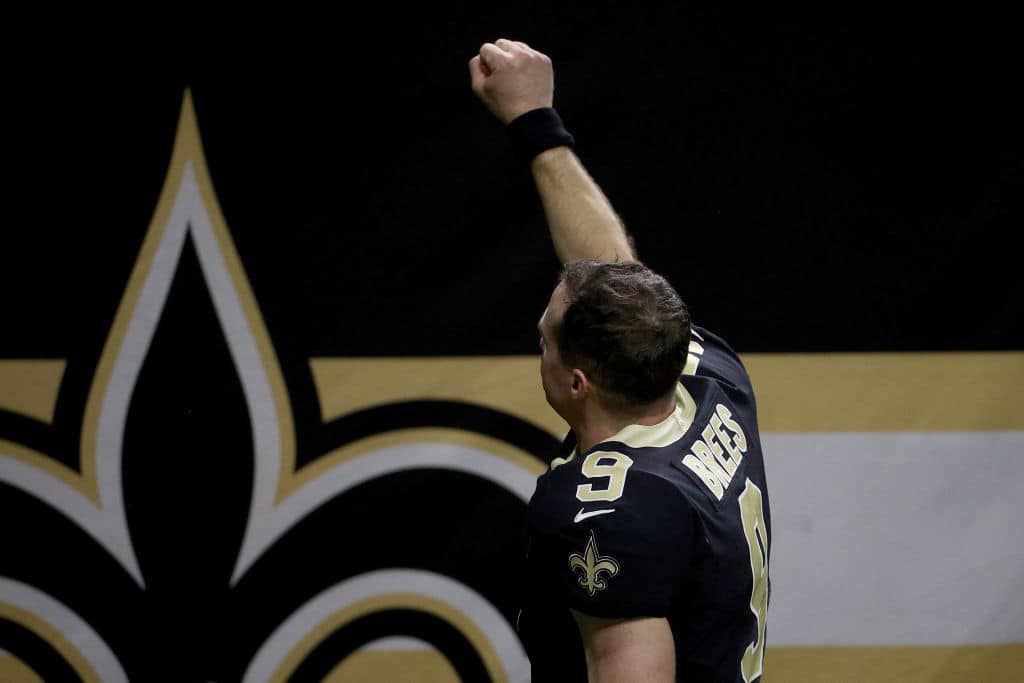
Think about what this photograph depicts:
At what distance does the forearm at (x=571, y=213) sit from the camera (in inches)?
56.2

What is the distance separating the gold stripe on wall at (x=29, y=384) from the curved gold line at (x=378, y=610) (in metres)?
0.61

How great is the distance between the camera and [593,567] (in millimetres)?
1079

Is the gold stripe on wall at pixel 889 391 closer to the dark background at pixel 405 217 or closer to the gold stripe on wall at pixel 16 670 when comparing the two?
the dark background at pixel 405 217

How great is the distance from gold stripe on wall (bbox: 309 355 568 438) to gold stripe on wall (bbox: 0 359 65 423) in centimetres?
44

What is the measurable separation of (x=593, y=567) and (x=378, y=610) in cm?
87

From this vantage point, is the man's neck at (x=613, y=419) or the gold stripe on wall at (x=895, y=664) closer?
the man's neck at (x=613, y=419)

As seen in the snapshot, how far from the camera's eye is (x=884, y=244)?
1.88 m

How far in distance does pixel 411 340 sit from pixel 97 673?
2.64ft

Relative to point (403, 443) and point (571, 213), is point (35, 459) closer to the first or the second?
point (403, 443)

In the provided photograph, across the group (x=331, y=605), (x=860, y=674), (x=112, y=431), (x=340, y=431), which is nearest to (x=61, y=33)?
(x=112, y=431)

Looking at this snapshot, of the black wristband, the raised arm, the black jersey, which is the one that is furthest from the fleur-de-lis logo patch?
the black wristband

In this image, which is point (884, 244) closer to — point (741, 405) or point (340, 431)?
point (741, 405)

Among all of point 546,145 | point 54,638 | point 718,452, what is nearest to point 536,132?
point 546,145

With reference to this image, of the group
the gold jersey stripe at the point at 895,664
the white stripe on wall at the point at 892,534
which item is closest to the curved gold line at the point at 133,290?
the white stripe on wall at the point at 892,534
